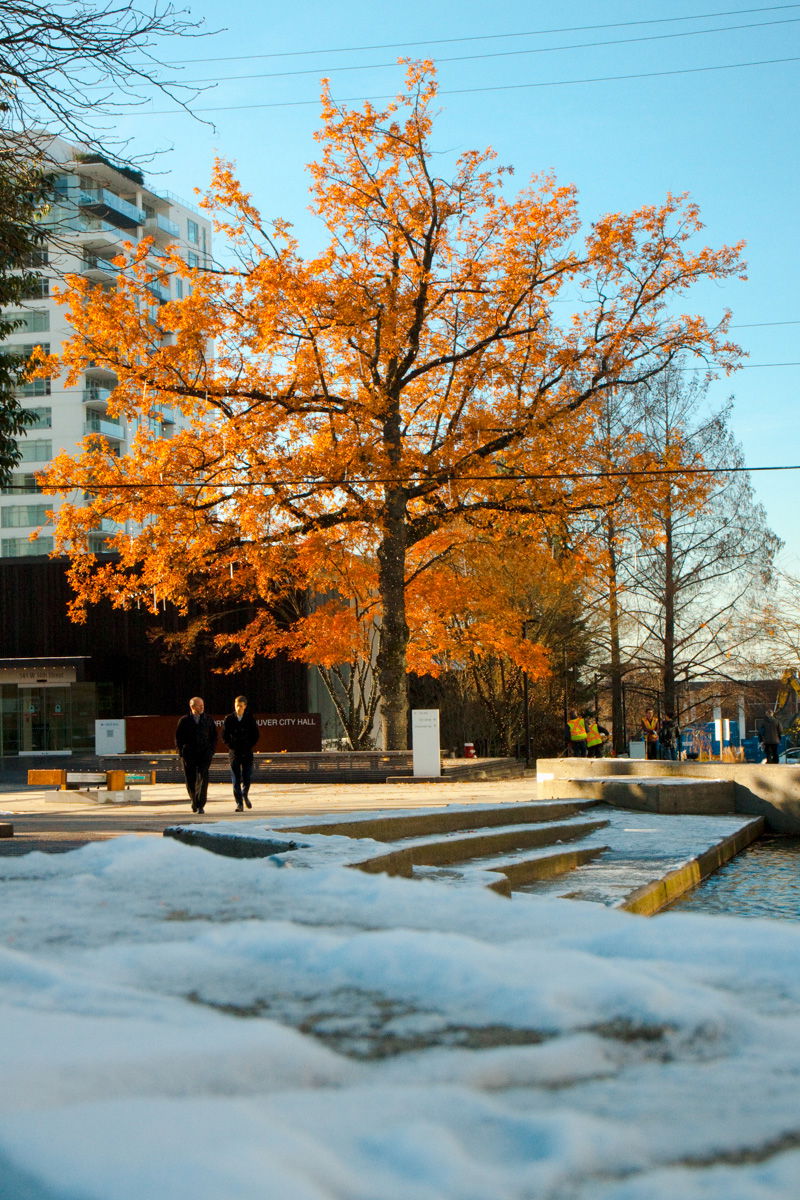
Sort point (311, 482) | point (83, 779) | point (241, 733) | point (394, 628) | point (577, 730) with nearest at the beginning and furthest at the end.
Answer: point (241, 733)
point (83, 779)
point (311, 482)
point (394, 628)
point (577, 730)

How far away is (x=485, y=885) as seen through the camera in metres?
6.95

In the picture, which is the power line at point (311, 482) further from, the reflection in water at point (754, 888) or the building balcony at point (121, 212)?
the building balcony at point (121, 212)

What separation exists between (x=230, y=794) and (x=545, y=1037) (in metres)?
19.3

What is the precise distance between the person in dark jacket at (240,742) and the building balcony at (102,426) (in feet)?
193

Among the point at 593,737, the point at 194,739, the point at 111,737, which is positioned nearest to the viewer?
the point at 194,739

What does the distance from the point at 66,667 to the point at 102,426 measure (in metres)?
37.2

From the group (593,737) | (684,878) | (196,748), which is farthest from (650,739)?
(684,878)

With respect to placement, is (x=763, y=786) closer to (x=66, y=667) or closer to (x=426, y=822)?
(x=426, y=822)

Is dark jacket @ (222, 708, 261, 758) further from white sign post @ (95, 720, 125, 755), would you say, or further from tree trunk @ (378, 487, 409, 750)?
white sign post @ (95, 720, 125, 755)

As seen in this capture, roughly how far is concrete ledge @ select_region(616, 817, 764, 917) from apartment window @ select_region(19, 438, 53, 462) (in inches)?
2566

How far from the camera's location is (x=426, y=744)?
2589 cm

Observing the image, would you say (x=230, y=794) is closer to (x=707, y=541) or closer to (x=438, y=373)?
(x=438, y=373)

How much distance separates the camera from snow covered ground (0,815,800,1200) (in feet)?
8.84

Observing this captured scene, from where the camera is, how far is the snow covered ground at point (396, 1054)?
269 cm
